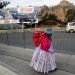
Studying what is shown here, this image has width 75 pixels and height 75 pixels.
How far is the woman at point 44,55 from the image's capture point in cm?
936

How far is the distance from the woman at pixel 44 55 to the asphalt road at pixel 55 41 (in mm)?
3534

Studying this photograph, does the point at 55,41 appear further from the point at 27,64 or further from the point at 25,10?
the point at 25,10

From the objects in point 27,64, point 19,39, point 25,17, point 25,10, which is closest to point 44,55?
point 27,64

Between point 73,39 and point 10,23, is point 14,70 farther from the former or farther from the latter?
point 10,23

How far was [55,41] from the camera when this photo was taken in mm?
14961

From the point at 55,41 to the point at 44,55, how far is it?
18.4 ft

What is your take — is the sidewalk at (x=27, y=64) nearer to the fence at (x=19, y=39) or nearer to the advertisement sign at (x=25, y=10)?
the fence at (x=19, y=39)

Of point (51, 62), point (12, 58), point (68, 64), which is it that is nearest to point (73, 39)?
point (12, 58)

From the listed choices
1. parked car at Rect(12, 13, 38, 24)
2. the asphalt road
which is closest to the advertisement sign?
parked car at Rect(12, 13, 38, 24)

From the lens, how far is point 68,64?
1062cm

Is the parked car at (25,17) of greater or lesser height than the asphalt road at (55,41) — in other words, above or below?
below

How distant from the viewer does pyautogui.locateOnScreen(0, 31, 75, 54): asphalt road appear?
44.8 ft

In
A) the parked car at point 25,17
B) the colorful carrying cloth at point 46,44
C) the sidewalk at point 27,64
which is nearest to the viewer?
the colorful carrying cloth at point 46,44

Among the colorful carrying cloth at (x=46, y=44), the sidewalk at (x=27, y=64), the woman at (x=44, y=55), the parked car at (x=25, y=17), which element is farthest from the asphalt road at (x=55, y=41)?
the parked car at (x=25, y=17)
